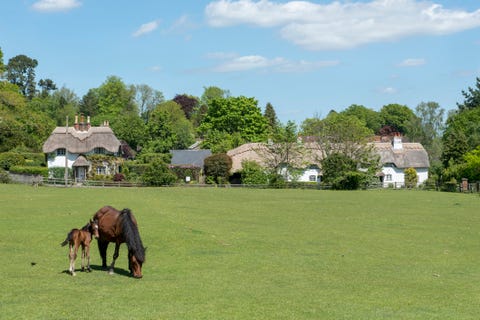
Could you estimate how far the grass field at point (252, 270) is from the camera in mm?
12734

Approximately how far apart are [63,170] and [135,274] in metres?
65.3

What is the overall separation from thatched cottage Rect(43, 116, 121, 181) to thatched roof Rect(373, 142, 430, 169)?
133ft

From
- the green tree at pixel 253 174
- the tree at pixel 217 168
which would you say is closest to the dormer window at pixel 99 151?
the tree at pixel 217 168

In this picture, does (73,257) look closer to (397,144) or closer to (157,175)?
(157,175)

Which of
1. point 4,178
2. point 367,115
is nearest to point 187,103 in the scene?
point 367,115

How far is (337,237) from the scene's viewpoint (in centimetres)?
2636

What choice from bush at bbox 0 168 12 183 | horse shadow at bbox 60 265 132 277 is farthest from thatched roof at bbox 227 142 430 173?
horse shadow at bbox 60 265 132 277

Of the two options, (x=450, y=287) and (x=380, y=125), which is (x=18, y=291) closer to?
(x=450, y=287)

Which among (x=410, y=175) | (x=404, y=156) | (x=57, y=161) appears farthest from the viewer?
(x=404, y=156)

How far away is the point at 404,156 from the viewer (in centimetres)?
10056

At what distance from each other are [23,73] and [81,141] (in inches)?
3189

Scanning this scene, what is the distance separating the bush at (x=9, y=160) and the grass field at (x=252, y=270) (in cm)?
4045

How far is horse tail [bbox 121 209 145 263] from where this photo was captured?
15289mm

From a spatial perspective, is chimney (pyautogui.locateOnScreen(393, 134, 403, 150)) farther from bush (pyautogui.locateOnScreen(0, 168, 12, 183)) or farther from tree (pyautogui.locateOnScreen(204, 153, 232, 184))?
bush (pyautogui.locateOnScreen(0, 168, 12, 183))
